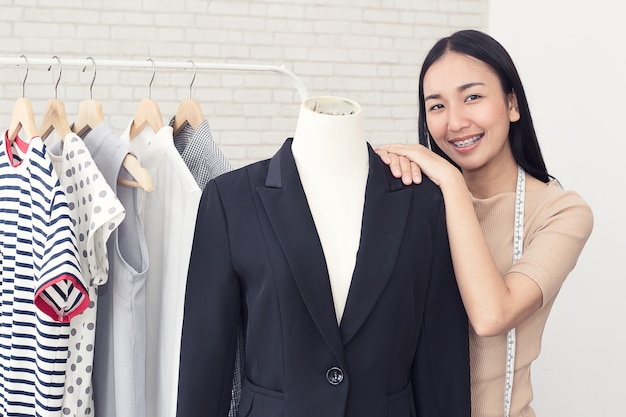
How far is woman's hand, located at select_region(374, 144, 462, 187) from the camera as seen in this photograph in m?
1.64

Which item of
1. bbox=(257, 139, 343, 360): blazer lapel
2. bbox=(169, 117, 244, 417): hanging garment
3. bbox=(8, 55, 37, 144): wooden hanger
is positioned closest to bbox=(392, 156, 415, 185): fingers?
bbox=(257, 139, 343, 360): blazer lapel

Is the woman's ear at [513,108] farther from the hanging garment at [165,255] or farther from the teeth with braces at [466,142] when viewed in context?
the hanging garment at [165,255]

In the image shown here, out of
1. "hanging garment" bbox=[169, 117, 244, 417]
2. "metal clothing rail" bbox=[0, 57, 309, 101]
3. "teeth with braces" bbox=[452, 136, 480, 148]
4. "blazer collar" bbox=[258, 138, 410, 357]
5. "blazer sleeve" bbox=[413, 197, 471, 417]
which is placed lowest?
"blazer sleeve" bbox=[413, 197, 471, 417]

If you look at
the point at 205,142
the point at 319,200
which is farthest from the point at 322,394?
the point at 205,142

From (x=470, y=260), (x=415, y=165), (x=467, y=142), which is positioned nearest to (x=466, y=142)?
(x=467, y=142)

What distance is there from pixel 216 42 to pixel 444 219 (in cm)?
301

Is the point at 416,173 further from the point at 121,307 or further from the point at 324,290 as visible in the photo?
the point at 121,307

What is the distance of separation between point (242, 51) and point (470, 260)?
306 centimetres

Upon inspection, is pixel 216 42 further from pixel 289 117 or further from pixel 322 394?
pixel 322 394

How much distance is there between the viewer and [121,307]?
172cm

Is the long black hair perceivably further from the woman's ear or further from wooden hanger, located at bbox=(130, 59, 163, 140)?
wooden hanger, located at bbox=(130, 59, 163, 140)

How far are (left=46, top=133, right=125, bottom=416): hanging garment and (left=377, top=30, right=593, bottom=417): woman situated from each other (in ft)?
2.10

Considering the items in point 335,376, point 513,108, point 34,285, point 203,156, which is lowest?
point 335,376

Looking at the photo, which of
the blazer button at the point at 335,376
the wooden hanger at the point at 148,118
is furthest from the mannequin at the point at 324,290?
the wooden hanger at the point at 148,118
